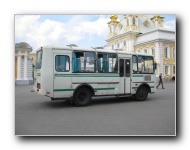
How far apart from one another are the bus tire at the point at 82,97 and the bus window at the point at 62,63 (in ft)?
3.30

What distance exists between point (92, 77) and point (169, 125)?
3.71 m

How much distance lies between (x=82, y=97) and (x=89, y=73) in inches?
39.0

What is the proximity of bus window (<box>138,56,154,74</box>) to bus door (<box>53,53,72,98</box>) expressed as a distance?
3652mm

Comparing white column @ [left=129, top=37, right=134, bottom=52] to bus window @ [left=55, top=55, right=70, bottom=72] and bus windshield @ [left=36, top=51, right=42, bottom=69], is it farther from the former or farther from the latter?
bus windshield @ [left=36, top=51, right=42, bottom=69]

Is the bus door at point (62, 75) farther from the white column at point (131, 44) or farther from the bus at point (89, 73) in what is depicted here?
the white column at point (131, 44)

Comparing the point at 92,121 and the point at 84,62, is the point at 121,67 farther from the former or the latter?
the point at 92,121

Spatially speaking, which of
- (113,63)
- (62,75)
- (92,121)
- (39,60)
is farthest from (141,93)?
(39,60)

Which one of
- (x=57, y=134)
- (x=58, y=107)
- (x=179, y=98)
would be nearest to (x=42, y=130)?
(x=57, y=134)

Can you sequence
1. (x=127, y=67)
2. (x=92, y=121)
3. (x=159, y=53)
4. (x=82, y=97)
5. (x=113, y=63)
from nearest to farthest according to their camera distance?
(x=92, y=121) < (x=82, y=97) < (x=159, y=53) < (x=113, y=63) < (x=127, y=67)

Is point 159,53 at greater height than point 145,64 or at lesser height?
greater

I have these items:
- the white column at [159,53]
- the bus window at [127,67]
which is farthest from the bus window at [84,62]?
the white column at [159,53]

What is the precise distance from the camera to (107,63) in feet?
30.2

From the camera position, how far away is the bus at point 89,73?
26.0 feet

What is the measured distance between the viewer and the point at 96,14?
223 inches
